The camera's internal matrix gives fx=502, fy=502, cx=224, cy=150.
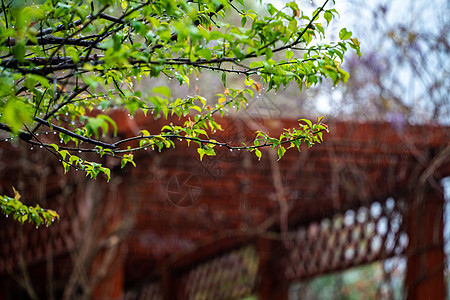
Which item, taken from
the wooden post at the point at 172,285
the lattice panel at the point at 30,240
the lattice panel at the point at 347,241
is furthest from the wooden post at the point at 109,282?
the wooden post at the point at 172,285

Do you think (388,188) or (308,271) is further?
(308,271)

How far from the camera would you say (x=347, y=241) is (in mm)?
4508

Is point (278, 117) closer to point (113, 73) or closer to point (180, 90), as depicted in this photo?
point (113, 73)

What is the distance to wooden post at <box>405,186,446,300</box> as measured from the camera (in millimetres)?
3660

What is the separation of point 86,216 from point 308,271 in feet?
6.92

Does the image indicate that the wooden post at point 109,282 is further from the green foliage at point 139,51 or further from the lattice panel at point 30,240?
the green foliage at point 139,51

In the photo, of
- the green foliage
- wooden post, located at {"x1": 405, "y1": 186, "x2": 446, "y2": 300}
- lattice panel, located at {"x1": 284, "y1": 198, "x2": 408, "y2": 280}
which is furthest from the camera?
lattice panel, located at {"x1": 284, "y1": 198, "x2": 408, "y2": 280}

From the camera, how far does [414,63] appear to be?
3.70 metres

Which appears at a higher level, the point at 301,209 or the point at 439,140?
the point at 439,140

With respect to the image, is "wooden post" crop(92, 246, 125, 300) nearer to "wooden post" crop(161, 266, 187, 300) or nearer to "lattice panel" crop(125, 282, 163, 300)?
"wooden post" crop(161, 266, 187, 300)

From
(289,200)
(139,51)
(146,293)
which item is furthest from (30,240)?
(139,51)

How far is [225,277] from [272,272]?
191 centimetres

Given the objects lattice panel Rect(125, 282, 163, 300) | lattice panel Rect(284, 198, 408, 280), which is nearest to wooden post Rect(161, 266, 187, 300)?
lattice panel Rect(125, 282, 163, 300)

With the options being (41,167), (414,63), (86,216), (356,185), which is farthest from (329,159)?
(41,167)
